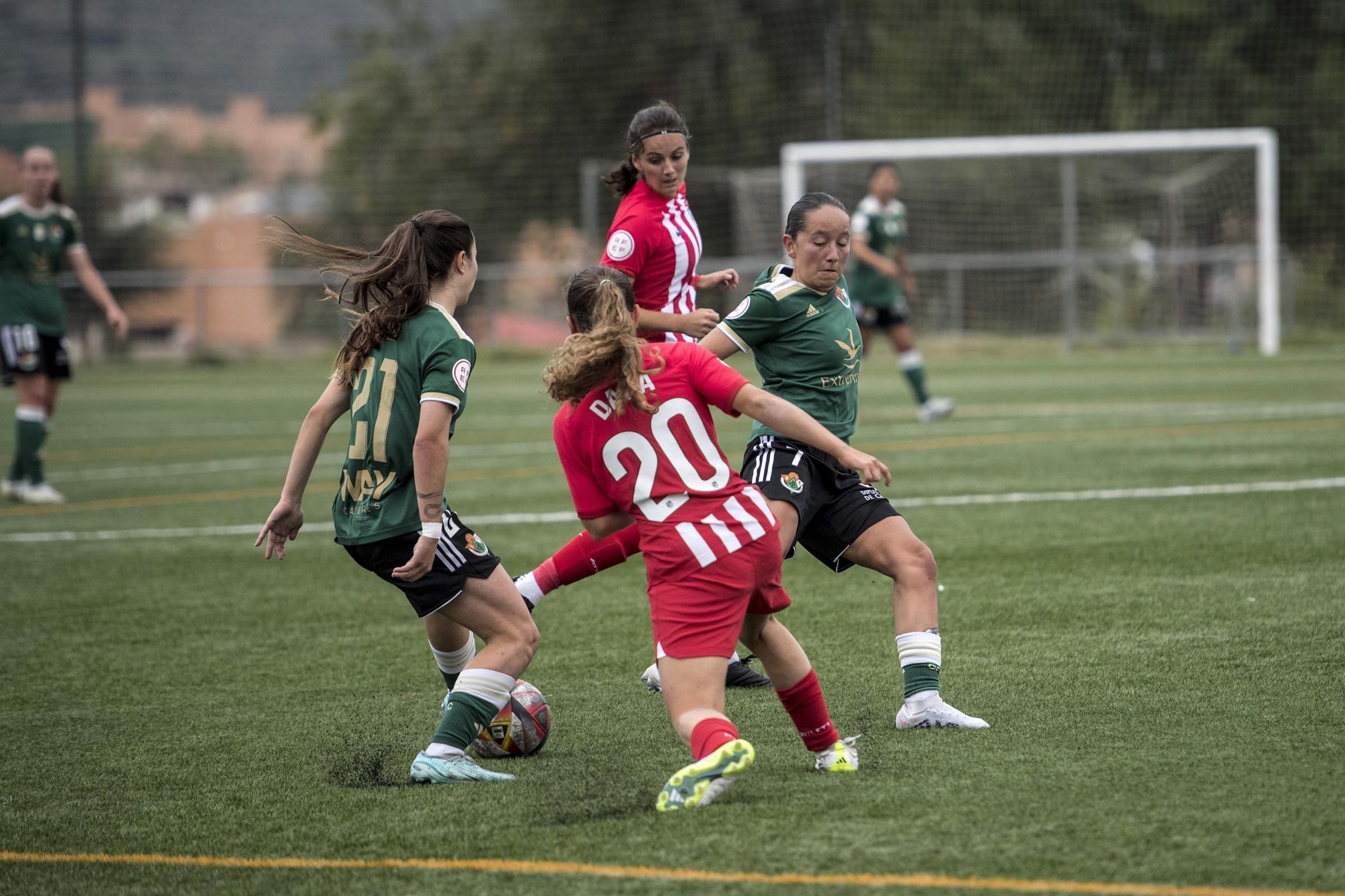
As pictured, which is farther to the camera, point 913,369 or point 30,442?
point 913,369

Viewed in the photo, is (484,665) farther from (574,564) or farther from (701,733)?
(574,564)

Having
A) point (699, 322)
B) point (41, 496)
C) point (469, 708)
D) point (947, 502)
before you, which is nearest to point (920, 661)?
point (469, 708)

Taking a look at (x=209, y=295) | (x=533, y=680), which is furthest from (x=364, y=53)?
(x=533, y=680)

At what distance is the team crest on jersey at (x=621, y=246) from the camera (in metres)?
5.90

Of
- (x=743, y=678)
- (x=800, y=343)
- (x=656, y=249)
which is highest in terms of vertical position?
(x=656, y=249)

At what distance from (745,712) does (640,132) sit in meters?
2.47

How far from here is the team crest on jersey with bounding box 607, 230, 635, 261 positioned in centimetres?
590

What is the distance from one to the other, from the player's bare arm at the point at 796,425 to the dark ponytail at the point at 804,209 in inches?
41.2

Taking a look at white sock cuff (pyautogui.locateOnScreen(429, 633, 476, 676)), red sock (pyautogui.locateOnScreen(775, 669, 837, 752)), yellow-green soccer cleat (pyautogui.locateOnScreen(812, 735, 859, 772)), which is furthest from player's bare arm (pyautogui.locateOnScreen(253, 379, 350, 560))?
yellow-green soccer cleat (pyautogui.locateOnScreen(812, 735, 859, 772))

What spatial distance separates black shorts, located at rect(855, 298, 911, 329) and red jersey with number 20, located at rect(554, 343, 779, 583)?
10325 millimetres

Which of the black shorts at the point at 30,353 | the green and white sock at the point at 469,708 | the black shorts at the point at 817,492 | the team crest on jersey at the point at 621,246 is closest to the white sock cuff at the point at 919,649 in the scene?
the black shorts at the point at 817,492

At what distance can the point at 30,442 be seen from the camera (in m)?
10.5

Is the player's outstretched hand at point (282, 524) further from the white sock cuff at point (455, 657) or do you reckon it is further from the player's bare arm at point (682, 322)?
the player's bare arm at point (682, 322)

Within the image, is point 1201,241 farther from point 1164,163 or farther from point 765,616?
point 765,616
